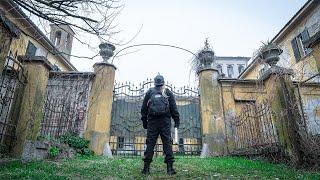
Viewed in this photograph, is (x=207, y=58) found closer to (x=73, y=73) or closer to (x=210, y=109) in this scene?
(x=210, y=109)

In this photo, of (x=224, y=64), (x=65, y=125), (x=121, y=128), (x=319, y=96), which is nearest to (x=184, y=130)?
(x=121, y=128)

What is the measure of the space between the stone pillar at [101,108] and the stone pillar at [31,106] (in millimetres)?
2913

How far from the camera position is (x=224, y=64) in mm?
46156

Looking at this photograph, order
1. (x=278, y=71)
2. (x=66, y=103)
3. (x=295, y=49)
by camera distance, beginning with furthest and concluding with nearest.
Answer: (x=295, y=49) → (x=66, y=103) → (x=278, y=71)

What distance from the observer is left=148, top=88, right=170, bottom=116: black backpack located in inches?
200

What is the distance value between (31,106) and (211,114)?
618cm

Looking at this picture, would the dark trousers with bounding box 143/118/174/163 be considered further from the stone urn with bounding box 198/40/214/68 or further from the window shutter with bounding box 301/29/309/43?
the window shutter with bounding box 301/29/309/43

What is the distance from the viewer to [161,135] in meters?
5.14

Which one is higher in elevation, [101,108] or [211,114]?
[101,108]

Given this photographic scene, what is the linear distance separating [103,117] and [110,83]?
4.36 feet

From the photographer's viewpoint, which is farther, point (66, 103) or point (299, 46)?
point (299, 46)

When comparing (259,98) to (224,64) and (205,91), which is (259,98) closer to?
(205,91)

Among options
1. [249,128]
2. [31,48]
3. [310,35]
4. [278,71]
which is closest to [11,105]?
[278,71]

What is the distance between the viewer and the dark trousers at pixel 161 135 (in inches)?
197
